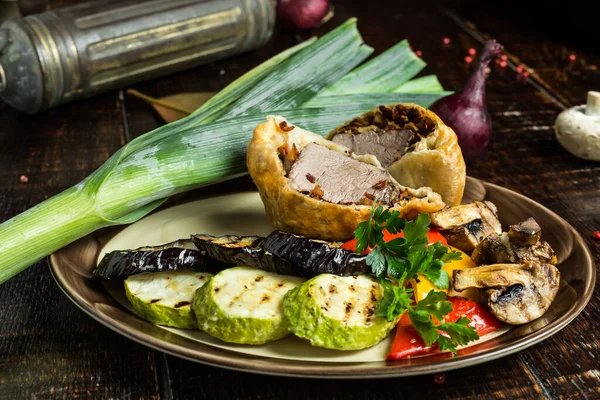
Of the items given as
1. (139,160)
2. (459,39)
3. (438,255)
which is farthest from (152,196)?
(459,39)

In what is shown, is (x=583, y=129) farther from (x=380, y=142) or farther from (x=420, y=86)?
(x=380, y=142)

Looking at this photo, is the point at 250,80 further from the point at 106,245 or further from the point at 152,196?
the point at 106,245

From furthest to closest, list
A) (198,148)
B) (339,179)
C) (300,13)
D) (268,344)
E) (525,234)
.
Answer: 1. (300,13)
2. (198,148)
3. (339,179)
4. (525,234)
5. (268,344)

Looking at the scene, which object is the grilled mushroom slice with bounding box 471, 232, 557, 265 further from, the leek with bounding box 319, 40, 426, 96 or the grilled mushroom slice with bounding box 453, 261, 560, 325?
the leek with bounding box 319, 40, 426, 96

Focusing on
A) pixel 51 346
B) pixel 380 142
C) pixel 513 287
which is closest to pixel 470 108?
pixel 380 142

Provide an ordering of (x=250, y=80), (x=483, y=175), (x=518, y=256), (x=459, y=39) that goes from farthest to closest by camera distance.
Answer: (x=459, y=39) → (x=483, y=175) → (x=250, y=80) → (x=518, y=256)

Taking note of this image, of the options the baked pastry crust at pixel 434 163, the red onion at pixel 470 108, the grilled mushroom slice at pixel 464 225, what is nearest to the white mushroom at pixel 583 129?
the red onion at pixel 470 108

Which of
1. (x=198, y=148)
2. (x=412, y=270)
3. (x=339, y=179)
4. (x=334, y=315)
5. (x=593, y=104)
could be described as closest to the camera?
(x=334, y=315)
